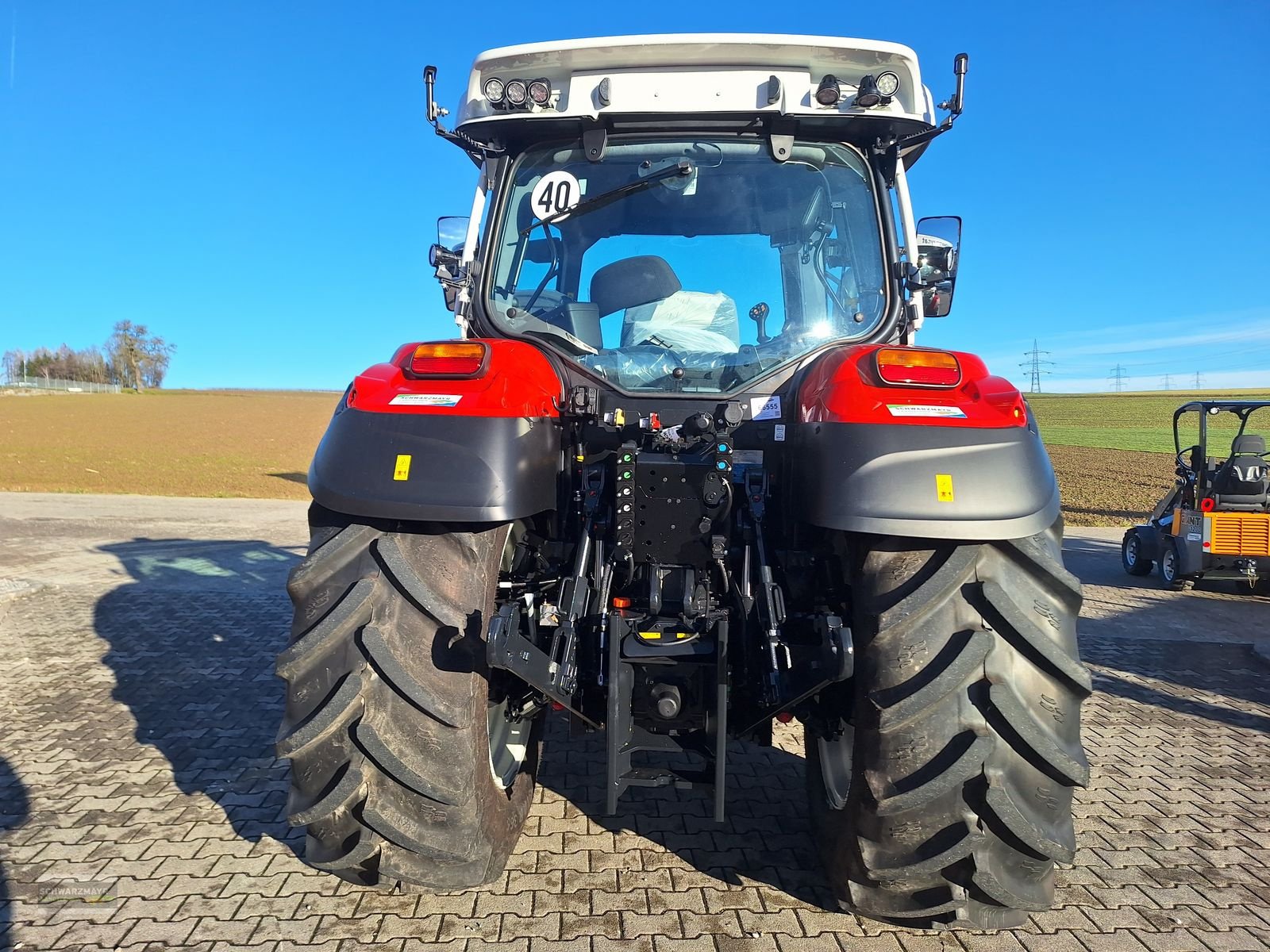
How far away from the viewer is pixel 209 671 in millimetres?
4875

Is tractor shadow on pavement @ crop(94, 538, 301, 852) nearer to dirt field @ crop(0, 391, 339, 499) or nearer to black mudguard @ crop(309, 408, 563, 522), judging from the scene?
black mudguard @ crop(309, 408, 563, 522)

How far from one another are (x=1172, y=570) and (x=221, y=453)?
24.9 meters

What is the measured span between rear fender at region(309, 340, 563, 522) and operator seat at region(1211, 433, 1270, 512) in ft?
29.0

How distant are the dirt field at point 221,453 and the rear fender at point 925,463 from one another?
13.8 meters

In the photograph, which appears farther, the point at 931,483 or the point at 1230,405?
the point at 1230,405

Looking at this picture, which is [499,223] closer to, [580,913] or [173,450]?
[580,913]

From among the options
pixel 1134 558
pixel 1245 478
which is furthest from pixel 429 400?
pixel 1134 558

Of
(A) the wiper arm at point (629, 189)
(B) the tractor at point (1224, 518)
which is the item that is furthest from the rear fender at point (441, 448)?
(B) the tractor at point (1224, 518)

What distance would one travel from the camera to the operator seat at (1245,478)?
341 inches

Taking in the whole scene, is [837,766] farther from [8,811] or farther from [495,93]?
[8,811]

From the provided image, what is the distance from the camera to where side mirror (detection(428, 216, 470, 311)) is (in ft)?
11.4

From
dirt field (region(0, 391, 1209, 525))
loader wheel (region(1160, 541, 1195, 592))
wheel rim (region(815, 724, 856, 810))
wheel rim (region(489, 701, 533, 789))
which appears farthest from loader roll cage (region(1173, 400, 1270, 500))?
wheel rim (region(489, 701, 533, 789))

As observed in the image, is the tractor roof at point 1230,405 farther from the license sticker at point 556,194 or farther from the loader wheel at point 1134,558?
the license sticker at point 556,194

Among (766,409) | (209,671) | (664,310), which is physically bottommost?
(209,671)
